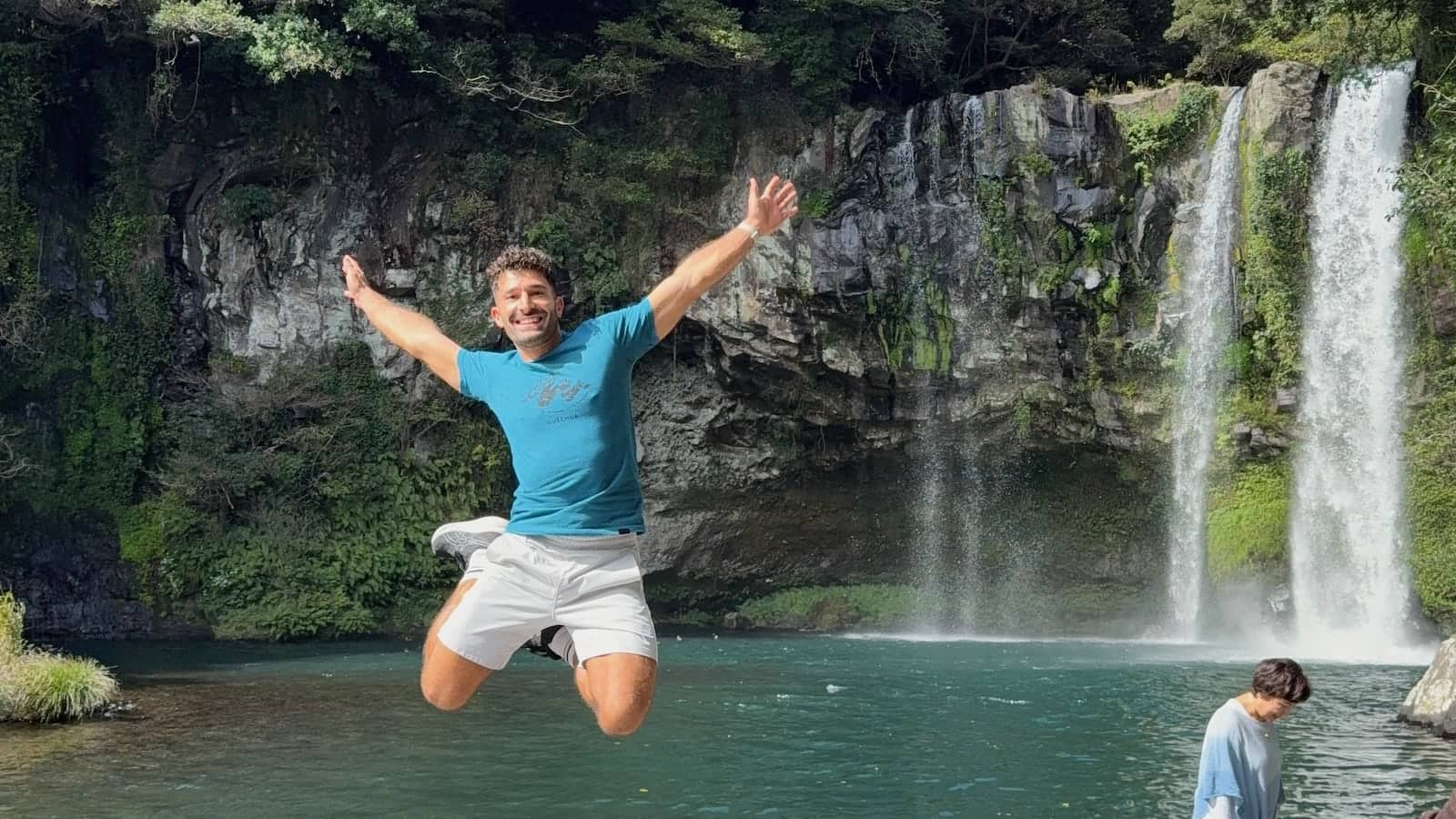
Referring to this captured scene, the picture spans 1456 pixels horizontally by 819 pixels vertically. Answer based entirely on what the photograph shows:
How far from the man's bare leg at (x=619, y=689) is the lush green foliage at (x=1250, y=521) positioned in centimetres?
1993

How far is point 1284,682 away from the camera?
5.31m

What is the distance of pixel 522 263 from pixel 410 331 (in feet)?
2.04

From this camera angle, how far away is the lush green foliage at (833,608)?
2597 cm

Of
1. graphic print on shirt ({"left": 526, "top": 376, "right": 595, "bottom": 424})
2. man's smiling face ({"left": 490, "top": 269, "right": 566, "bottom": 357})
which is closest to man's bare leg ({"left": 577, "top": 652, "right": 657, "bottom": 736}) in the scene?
graphic print on shirt ({"left": 526, "top": 376, "right": 595, "bottom": 424})

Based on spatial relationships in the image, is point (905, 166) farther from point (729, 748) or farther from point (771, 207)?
point (771, 207)

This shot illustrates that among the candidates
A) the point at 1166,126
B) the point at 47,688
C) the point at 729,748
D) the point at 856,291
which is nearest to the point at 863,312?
the point at 856,291

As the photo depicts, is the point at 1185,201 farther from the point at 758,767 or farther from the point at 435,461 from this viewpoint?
the point at 758,767

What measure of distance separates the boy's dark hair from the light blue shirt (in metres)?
0.15

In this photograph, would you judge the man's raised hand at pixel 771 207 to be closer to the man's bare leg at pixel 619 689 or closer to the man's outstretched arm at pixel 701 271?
the man's outstretched arm at pixel 701 271

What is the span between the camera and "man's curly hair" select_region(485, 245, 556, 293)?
457cm

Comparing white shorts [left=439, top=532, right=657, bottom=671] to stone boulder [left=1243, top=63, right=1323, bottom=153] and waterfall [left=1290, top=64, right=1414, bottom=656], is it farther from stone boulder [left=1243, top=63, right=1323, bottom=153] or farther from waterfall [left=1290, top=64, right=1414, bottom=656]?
stone boulder [left=1243, top=63, right=1323, bottom=153]

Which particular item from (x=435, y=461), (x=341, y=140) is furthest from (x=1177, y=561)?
(x=341, y=140)

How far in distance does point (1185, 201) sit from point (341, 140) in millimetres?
14563

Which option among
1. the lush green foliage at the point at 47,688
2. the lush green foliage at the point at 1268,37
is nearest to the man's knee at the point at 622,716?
the lush green foliage at the point at 47,688
